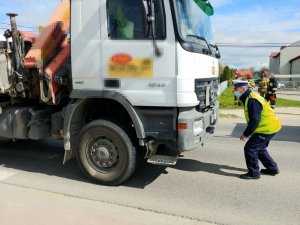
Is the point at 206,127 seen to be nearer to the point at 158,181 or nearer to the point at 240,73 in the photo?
the point at 158,181

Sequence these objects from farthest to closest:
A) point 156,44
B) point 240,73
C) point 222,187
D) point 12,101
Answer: point 240,73 < point 12,101 < point 222,187 < point 156,44

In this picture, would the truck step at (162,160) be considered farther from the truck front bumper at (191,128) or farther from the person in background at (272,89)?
the person in background at (272,89)

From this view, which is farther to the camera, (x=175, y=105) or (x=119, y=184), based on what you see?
(x=119, y=184)

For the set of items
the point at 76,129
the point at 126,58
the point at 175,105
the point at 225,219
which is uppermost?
the point at 126,58

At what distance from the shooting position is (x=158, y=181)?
17.4 feet

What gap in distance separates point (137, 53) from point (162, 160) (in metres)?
1.46

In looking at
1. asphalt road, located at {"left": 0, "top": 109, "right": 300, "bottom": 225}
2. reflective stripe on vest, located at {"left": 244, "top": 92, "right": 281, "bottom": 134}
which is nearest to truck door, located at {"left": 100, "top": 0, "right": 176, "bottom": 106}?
asphalt road, located at {"left": 0, "top": 109, "right": 300, "bottom": 225}

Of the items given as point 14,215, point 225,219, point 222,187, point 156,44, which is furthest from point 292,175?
point 14,215

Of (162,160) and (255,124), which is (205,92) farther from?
(162,160)

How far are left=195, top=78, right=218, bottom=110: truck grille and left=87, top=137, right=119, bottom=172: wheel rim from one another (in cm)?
136

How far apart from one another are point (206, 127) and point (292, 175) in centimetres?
159

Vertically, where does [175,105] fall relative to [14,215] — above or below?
above

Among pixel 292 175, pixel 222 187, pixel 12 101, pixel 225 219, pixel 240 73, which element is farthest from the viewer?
pixel 240 73

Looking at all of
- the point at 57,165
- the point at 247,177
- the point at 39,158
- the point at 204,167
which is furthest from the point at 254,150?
the point at 39,158
